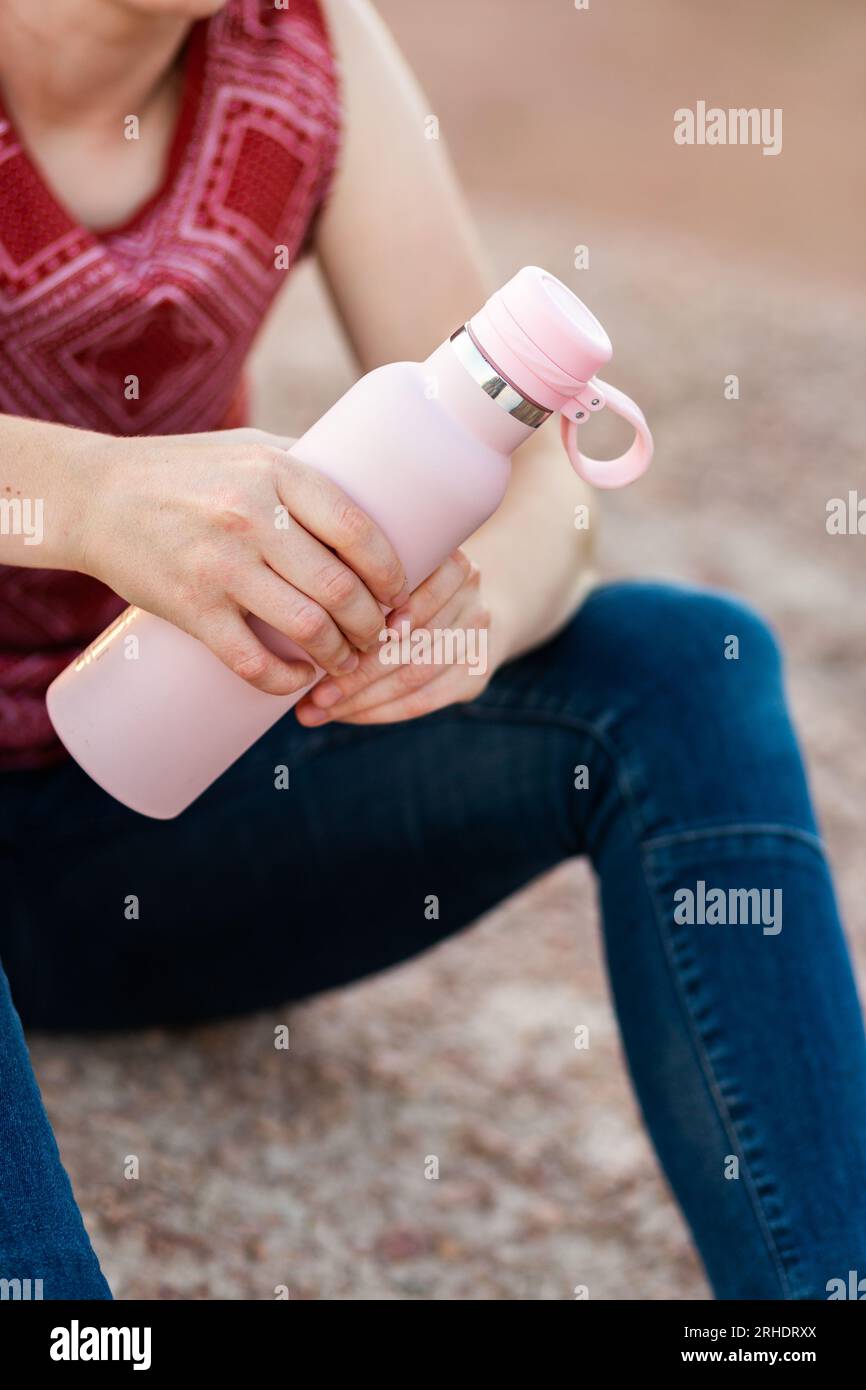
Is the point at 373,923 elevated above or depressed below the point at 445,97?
below

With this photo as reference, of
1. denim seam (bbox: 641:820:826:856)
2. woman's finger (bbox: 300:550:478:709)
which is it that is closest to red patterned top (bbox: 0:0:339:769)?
woman's finger (bbox: 300:550:478:709)

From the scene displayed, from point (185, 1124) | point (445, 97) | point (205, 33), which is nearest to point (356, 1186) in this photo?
point (185, 1124)

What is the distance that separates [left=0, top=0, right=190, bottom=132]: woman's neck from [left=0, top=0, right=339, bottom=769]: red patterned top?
1.5 inches

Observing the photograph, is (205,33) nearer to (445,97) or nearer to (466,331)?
(466,331)

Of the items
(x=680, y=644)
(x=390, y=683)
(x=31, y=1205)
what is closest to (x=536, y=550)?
(x=680, y=644)

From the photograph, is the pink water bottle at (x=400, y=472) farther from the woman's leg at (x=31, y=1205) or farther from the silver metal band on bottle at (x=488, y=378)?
the woman's leg at (x=31, y=1205)

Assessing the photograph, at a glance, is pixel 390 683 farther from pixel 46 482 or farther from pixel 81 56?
pixel 81 56

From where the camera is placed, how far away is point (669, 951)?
3.07ft

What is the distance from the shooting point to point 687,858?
939 millimetres

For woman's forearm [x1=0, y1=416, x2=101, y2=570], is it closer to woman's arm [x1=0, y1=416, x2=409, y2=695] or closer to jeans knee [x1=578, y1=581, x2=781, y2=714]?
woman's arm [x1=0, y1=416, x2=409, y2=695]

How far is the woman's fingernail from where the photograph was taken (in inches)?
32.8

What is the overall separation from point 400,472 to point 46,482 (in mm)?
180

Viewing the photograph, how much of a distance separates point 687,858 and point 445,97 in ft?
20.6

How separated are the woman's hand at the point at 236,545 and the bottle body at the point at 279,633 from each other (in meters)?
0.02
